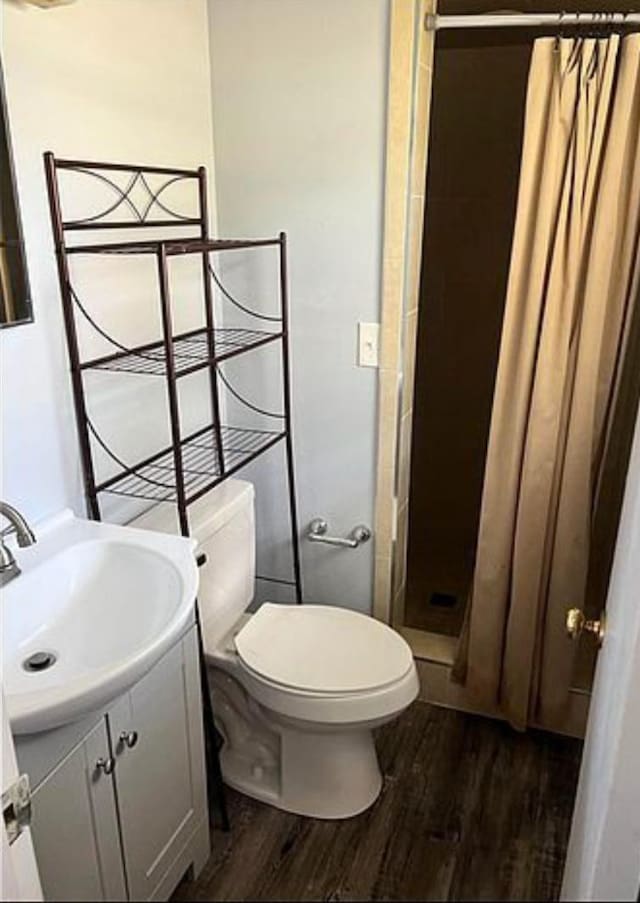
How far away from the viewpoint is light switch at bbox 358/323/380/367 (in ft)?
5.89

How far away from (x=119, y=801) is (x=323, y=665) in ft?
2.61

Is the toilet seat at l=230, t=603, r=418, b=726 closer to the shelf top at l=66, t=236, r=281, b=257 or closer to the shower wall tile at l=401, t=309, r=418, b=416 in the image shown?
the shower wall tile at l=401, t=309, r=418, b=416

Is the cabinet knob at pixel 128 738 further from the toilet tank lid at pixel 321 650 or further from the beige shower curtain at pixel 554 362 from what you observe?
the beige shower curtain at pixel 554 362

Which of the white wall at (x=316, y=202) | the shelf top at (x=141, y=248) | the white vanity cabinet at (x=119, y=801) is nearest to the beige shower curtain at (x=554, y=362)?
the white wall at (x=316, y=202)

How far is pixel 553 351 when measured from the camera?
1.62 m

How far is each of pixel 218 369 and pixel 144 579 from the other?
83 cm

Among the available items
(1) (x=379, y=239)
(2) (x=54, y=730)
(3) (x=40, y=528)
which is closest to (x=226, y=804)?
(2) (x=54, y=730)

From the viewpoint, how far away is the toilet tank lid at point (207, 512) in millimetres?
1540

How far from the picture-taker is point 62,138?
124 centimetres

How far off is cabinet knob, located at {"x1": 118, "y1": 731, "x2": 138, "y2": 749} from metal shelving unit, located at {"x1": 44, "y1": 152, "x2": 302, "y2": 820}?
0.78ft

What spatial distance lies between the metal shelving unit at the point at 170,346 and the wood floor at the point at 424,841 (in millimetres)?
259

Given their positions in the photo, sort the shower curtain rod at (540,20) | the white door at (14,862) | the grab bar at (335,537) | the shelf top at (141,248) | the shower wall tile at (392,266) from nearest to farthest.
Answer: the white door at (14,862) → the shelf top at (141,248) → the shower curtain rod at (540,20) → the shower wall tile at (392,266) → the grab bar at (335,537)

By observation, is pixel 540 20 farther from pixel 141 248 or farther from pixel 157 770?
pixel 157 770

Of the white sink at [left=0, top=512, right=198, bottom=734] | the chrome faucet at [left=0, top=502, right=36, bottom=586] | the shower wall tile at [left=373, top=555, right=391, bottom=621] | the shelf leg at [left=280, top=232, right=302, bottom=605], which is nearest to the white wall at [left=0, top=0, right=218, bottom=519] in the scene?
the white sink at [left=0, top=512, right=198, bottom=734]
